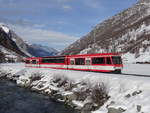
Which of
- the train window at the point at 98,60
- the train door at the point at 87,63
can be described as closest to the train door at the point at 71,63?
the train door at the point at 87,63

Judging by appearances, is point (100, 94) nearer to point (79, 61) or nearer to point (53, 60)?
point (79, 61)

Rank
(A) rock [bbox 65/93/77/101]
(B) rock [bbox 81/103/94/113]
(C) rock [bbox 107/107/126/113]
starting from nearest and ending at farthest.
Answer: (C) rock [bbox 107/107/126/113] → (B) rock [bbox 81/103/94/113] → (A) rock [bbox 65/93/77/101]

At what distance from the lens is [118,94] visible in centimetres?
2125

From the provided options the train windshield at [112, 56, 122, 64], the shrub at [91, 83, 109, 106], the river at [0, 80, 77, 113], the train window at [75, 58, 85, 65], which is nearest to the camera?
the shrub at [91, 83, 109, 106]

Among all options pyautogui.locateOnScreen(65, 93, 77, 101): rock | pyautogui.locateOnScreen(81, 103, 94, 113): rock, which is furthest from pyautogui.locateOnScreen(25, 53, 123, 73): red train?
pyautogui.locateOnScreen(81, 103, 94, 113): rock

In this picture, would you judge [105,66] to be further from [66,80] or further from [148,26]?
[148,26]

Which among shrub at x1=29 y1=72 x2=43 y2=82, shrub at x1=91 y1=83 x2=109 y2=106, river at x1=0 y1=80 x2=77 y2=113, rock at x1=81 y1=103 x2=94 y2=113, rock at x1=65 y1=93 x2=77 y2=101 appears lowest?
river at x1=0 y1=80 x2=77 y2=113

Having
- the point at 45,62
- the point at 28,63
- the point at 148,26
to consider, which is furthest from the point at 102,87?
the point at 148,26

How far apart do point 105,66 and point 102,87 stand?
1184 cm

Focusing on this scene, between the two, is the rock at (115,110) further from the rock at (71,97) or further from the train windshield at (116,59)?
the train windshield at (116,59)

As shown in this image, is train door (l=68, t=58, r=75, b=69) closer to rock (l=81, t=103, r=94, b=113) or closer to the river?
the river

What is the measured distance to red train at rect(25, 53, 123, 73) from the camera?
34.1 metres

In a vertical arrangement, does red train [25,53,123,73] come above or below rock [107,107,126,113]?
above

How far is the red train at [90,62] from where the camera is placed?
34.1 metres
